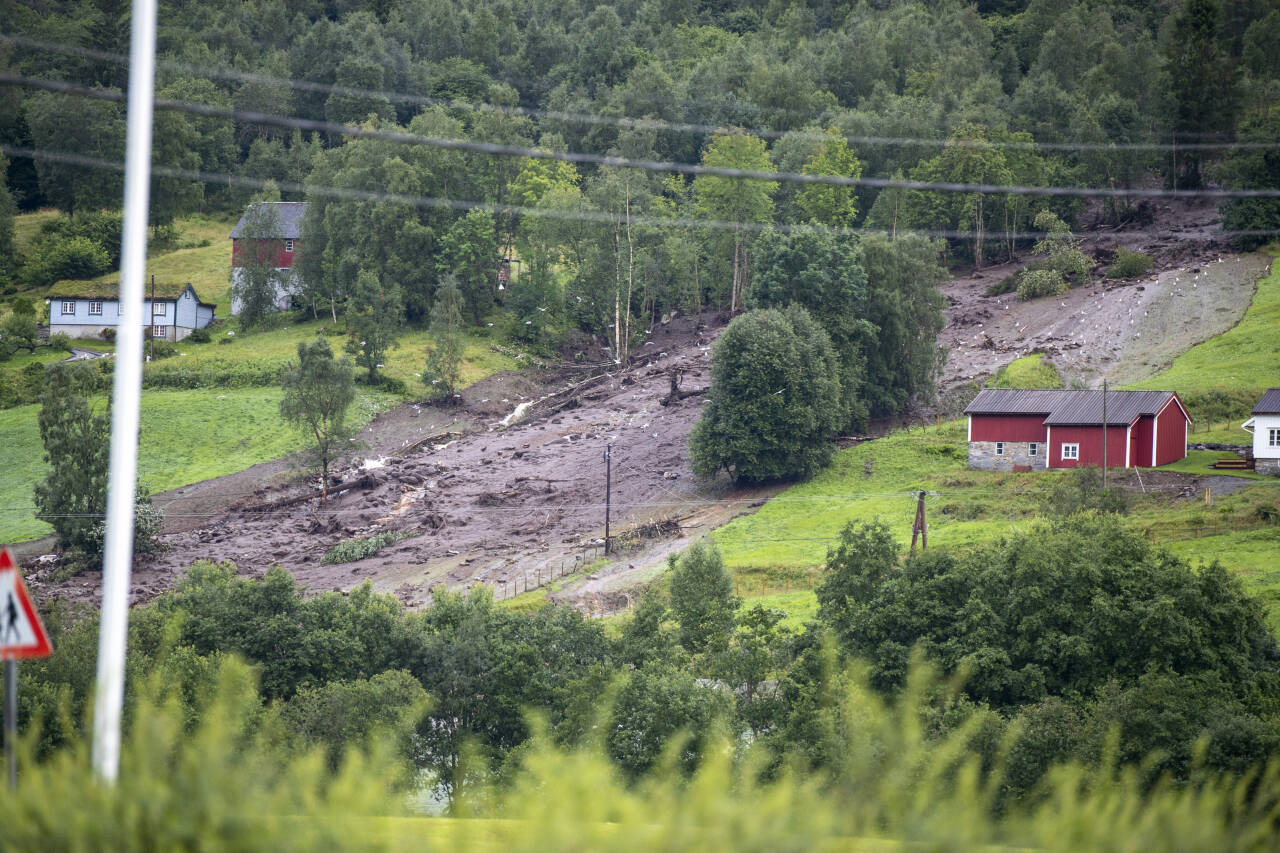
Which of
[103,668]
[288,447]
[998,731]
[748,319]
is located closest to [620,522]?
[748,319]

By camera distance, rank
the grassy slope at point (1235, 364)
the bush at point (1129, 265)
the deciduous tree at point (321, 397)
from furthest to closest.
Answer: the bush at point (1129, 265)
the grassy slope at point (1235, 364)
the deciduous tree at point (321, 397)

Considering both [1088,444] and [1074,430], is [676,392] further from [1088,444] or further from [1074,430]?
[1088,444]

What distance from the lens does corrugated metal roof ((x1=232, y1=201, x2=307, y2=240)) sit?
316 feet

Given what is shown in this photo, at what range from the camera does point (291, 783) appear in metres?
9.16

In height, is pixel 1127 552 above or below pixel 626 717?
above

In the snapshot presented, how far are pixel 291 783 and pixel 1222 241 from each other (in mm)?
101564

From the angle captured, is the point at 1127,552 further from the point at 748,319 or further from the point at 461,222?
the point at 461,222

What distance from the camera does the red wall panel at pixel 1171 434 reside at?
59594 millimetres

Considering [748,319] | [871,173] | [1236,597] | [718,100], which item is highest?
[718,100]

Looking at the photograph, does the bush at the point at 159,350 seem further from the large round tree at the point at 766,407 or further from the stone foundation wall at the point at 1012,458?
the stone foundation wall at the point at 1012,458

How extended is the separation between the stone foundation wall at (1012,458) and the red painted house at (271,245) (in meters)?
56.8

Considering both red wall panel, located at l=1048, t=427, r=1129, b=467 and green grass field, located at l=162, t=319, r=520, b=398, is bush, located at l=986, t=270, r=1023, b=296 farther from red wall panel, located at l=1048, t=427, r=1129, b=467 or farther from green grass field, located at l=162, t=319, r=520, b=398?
green grass field, located at l=162, t=319, r=520, b=398

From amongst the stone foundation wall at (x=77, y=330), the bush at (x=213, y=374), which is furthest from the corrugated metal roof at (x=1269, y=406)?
the stone foundation wall at (x=77, y=330)

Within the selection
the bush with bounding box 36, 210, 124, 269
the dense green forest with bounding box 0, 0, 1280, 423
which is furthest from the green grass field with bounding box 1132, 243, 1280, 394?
the bush with bounding box 36, 210, 124, 269
